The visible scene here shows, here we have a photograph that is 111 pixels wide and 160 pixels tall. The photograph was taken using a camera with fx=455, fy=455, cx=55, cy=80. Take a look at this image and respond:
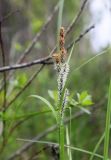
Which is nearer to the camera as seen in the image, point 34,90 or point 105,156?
point 105,156

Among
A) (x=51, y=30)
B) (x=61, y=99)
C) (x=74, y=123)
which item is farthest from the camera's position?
(x=51, y=30)

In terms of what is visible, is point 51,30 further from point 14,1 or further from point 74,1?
point 14,1

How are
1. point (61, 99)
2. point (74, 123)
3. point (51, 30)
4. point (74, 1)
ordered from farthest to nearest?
point (51, 30), point (74, 1), point (74, 123), point (61, 99)

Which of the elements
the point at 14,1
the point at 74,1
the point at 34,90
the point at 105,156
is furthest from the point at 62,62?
the point at 74,1

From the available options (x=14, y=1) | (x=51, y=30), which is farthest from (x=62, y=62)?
(x=51, y=30)

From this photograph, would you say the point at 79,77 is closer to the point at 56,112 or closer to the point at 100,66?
the point at 100,66

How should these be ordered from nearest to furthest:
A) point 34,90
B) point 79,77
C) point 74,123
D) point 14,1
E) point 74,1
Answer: point 74,123 → point 34,90 → point 79,77 → point 14,1 → point 74,1

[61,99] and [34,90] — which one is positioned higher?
[34,90]

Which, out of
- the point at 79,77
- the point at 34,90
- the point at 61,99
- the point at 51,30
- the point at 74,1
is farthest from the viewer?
the point at 51,30

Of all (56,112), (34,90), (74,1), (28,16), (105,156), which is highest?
(74,1)
